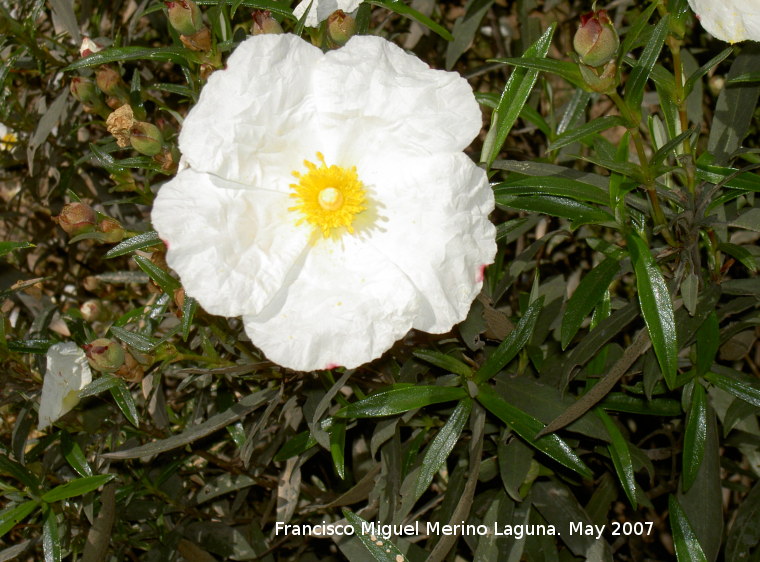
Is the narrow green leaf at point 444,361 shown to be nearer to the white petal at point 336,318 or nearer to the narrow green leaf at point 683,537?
the white petal at point 336,318

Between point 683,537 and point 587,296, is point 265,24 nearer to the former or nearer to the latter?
point 587,296

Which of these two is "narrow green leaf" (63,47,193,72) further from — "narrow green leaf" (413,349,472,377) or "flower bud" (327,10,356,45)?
"narrow green leaf" (413,349,472,377)

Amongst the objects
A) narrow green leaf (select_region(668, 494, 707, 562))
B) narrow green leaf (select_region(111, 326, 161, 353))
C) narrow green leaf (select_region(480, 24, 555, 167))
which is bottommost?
narrow green leaf (select_region(668, 494, 707, 562))

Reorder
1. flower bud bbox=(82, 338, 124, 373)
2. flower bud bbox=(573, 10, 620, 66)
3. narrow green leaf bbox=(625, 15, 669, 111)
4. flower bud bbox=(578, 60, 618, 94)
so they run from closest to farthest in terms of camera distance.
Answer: flower bud bbox=(573, 10, 620, 66)
flower bud bbox=(578, 60, 618, 94)
narrow green leaf bbox=(625, 15, 669, 111)
flower bud bbox=(82, 338, 124, 373)

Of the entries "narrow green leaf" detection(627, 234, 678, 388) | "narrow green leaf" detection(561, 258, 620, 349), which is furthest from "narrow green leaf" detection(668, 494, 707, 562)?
"narrow green leaf" detection(561, 258, 620, 349)

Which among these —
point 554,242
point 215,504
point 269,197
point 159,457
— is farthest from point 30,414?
point 554,242

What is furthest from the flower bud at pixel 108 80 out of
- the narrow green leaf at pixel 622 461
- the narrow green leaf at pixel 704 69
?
the narrow green leaf at pixel 622 461

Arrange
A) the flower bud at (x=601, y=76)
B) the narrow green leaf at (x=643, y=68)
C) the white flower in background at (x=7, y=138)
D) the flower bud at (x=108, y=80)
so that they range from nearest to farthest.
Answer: the flower bud at (x=601, y=76) < the narrow green leaf at (x=643, y=68) < the flower bud at (x=108, y=80) < the white flower in background at (x=7, y=138)
